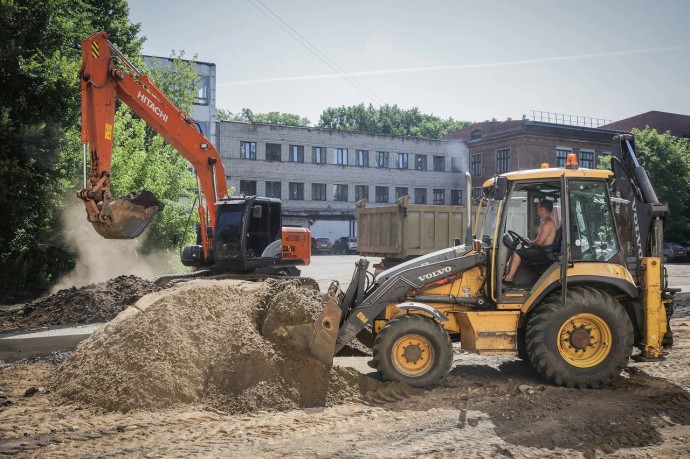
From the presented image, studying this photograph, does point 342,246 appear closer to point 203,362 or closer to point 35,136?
point 35,136

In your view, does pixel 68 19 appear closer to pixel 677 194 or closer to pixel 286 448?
pixel 286 448

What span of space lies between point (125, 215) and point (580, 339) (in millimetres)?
7685

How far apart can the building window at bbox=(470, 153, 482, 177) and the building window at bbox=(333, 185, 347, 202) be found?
1139cm

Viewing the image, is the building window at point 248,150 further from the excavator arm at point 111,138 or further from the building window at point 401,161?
the excavator arm at point 111,138

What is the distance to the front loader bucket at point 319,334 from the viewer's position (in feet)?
23.8

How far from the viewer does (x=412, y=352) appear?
7.34 metres

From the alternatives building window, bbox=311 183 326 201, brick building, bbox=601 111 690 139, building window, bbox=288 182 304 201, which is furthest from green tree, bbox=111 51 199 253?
brick building, bbox=601 111 690 139

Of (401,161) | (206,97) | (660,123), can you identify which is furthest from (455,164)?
(206,97)

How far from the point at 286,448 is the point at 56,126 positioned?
1493cm

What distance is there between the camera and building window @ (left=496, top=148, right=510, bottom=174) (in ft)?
160

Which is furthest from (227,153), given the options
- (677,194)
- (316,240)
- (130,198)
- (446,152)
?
(130,198)

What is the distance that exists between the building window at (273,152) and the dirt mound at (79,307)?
35615mm

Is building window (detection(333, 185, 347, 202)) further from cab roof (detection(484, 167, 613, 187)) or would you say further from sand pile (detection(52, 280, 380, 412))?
cab roof (detection(484, 167, 613, 187))

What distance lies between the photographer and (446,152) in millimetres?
56688
